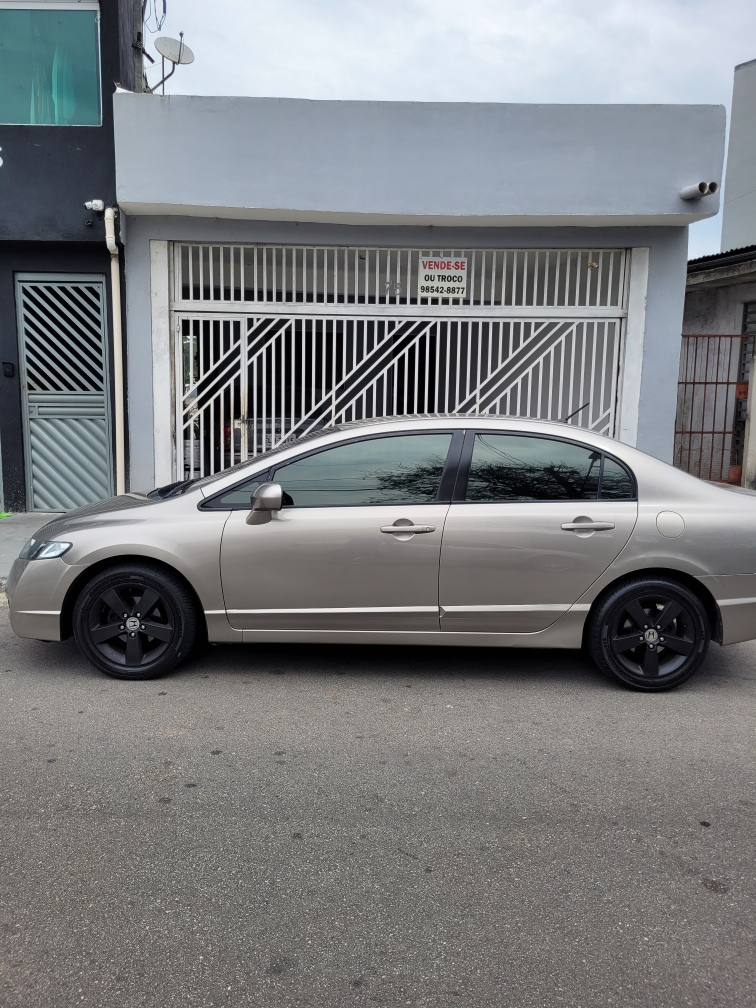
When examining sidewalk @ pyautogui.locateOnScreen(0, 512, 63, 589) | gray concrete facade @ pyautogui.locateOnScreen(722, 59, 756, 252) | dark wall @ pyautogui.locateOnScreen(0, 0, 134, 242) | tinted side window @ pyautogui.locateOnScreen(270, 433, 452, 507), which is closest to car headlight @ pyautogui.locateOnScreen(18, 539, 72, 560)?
tinted side window @ pyautogui.locateOnScreen(270, 433, 452, 507)

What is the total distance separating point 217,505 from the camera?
14.4 feet

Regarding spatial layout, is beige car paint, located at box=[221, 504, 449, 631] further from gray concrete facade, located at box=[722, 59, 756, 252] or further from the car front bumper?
gray concrete facade, located at box=[722, 59, 756, 252]

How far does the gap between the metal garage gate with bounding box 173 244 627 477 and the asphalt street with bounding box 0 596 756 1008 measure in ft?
16.7

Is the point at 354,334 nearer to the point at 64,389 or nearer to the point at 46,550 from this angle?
the point at 64,389

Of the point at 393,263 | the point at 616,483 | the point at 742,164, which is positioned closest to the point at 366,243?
the point at 393,263

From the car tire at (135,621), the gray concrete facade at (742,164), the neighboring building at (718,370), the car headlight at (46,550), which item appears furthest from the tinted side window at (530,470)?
the gray concrete facade at (742,164)

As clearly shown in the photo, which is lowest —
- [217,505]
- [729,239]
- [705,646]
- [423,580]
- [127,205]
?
[705,646]

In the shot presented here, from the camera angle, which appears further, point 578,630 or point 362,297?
point 362,297

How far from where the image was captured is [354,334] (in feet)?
29.0

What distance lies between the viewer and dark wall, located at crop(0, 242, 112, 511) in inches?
341

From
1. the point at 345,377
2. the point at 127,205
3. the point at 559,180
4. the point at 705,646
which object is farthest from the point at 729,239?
the point at 705,646

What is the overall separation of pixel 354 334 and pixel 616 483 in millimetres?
5127

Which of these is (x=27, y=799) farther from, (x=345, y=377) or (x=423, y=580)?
(x=345, y=377)

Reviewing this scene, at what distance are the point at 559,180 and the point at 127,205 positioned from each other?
4.79 meters
